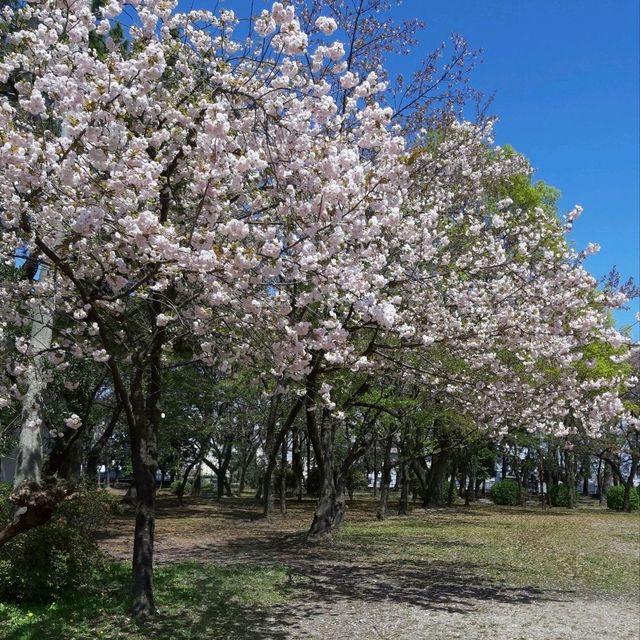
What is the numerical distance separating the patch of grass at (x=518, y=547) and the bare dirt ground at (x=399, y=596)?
0.45 ft

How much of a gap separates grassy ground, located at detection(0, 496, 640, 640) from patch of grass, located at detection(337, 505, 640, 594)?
0.11 feet

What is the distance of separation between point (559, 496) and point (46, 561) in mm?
36569

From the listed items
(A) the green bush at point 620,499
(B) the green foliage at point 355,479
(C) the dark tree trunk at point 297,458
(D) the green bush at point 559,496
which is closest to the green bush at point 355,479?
(B) the green foliage at point 355,479

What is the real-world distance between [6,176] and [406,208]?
648cm

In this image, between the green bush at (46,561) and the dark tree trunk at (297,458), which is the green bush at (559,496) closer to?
the dark tree trunk at (297,458)

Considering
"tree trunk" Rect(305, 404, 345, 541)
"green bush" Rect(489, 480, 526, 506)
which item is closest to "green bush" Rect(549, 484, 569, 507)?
"green bush" Rect(489, 480, 526, 506)

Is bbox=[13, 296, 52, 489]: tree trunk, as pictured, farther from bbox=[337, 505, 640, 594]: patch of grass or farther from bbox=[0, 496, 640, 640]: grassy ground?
bbox=[337, 505, 640, 594]: patch of grass

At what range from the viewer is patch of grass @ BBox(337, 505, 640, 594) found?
12.0 metres

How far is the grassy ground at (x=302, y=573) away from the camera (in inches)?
294

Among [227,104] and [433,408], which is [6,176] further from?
[433,408]

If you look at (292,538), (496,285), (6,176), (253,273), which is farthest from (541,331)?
(292,538)

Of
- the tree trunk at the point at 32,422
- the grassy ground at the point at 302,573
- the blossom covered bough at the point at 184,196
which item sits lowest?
the grassy ground at the point at 302,573

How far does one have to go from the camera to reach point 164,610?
8.02 meters

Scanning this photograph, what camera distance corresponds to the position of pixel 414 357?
12.0 meters
